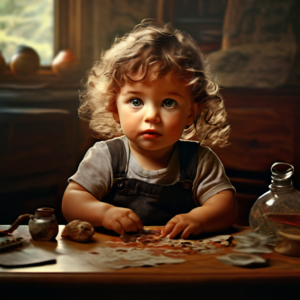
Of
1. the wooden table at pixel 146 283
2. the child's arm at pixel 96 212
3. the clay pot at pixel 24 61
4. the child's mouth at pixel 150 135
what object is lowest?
the wooden table at pixel 146 283

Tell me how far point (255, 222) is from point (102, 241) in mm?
302

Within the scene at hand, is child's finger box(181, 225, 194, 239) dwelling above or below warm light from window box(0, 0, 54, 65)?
below

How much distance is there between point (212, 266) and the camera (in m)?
0.59

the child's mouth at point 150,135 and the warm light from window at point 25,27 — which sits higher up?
the warm light from window at point 25,27

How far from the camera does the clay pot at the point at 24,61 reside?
142 cm

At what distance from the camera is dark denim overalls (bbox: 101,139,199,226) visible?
2.94 feet

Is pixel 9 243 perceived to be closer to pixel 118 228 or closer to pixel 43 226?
pixel 43 226

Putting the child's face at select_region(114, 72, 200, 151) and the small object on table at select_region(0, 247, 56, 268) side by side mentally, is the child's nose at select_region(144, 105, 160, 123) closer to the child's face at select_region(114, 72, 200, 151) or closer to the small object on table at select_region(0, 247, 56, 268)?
the child's face at select_region(114, 72, 200, 151)

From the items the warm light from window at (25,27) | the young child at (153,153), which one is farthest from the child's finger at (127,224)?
the warm light from window at (25,27)

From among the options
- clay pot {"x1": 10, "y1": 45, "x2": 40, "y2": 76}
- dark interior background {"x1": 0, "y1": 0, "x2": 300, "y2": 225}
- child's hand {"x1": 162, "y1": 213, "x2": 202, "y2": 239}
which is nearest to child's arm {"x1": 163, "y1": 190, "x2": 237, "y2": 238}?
child's hand {"x1": 162, "y1": 213, "x2": 202, "y2": 239}

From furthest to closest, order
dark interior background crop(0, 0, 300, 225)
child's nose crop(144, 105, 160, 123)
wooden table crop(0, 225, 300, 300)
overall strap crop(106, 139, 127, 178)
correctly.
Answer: dark interior background crop(0, 0, 300, 225)
overall strap crop(106, 139, 127, 178)
child's nose crop(144, 105, 160, 123)
wooden table crop(0, 225, 300, 300)

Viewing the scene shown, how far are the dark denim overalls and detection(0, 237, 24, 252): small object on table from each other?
255mm

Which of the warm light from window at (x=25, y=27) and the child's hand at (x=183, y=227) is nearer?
the child's hand at (x=183, y=227)

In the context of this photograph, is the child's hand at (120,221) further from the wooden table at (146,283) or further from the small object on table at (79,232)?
the wooden table at (146,283)
